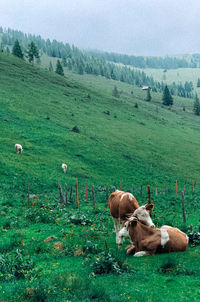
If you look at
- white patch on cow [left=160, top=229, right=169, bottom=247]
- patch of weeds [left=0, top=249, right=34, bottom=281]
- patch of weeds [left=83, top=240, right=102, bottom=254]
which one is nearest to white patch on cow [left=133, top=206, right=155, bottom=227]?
white patch on cow [left=160, top=229, right=169, bottom=247]

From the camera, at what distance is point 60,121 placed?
54531 mm

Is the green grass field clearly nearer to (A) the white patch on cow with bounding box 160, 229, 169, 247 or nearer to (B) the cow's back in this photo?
(B) the cow's back

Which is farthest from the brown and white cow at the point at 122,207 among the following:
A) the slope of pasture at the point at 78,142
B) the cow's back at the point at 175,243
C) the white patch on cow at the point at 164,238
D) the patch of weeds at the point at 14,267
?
the slope of pasture at the point at 78,142

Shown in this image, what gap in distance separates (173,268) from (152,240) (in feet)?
5.20

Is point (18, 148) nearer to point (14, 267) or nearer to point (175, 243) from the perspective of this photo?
point (14, 267)

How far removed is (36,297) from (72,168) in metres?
28.5

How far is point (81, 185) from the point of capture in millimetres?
29656

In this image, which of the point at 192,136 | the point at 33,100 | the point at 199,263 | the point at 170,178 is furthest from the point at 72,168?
the point at 192,136

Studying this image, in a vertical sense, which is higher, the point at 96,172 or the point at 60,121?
the point at 60,121

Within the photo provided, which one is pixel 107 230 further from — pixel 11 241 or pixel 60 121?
pixel 60 121

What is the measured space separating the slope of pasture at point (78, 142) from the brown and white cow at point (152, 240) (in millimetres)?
14902

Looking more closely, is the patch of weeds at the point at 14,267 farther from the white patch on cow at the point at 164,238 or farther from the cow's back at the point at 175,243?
the cow's back at the point at 175,243

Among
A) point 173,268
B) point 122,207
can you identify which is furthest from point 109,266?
point 122,207

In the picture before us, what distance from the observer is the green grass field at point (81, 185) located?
23.6ft
